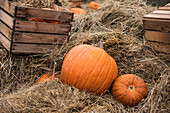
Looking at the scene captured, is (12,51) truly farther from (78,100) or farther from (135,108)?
(135,108)

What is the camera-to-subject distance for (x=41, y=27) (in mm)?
3381

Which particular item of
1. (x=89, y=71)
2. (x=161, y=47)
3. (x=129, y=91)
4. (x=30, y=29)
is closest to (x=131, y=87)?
(x=129, y=91)

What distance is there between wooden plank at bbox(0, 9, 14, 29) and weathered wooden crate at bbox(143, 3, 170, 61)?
78.8 inches

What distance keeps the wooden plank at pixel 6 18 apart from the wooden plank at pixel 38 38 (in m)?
0.18

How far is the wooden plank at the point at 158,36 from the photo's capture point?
336cm

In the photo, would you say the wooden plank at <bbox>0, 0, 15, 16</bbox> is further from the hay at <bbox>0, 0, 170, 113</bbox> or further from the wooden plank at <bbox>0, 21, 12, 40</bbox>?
the hay at <bbox>0, 0, 170, 113</bbox>

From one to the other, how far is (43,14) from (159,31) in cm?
173

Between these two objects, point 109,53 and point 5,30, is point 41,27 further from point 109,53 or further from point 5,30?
point 109,53

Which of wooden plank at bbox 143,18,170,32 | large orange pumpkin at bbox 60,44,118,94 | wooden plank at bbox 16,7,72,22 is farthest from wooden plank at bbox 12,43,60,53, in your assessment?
wooden plank at bbox 143,18,170,32

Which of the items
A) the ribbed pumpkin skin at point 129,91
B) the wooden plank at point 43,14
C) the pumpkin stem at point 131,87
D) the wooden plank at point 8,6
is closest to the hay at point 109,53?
the ribbed pumpkin skin at point 129,91

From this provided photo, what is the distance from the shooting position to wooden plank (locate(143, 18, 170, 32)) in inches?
130

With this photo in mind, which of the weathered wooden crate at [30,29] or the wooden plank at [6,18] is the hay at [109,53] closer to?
the weathered wooden crate at [30,29]

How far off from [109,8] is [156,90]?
252 centimetres

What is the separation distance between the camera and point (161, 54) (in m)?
3.42
